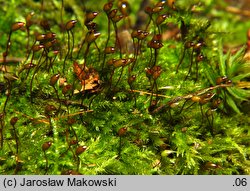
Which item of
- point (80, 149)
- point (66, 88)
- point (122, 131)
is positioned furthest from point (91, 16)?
point (80, 149)

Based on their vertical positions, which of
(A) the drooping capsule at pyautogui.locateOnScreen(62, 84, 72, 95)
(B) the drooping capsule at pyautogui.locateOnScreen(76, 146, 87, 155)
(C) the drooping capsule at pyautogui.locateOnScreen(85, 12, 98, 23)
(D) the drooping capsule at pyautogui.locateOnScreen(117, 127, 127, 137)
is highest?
(C) the drooping capsule at pyautogui.locateOnScreen(85, 12, 98, 23)

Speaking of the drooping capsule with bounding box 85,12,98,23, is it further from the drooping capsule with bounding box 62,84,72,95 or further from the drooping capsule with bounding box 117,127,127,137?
the drooping capsule with bounding box 117,127,127,137

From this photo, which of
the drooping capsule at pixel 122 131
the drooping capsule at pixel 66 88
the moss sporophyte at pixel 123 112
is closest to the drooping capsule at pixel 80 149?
the moss sporophyte at pixel 123 112

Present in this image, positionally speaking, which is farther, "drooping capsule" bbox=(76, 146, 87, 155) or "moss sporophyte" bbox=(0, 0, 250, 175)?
"moss sporophyte" bbox=(0, 0, 250, 175)

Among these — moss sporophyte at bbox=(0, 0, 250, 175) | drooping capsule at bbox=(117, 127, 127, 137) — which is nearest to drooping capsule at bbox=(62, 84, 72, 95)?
moss sporophyte at bbox=(0, 0, 250, 175)

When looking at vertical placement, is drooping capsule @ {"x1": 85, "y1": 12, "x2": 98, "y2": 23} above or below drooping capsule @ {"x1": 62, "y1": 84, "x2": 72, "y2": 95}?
above

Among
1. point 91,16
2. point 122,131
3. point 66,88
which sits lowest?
point 122,131

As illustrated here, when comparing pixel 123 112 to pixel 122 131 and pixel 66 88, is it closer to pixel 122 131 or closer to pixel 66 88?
pixel 122 131
